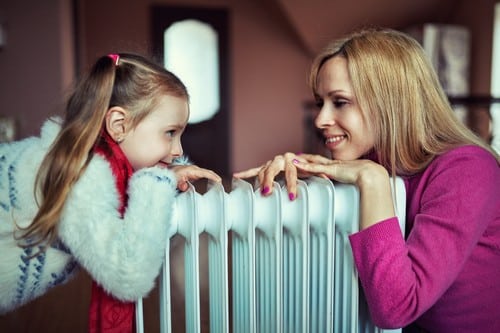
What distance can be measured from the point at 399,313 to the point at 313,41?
476 cm

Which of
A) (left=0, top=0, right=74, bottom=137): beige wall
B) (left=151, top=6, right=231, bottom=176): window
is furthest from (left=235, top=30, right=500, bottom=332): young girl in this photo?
(left=151, top=6, right=231, bottom=176): window

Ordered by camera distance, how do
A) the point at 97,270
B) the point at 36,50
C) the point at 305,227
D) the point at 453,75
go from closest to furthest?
the point at 97,270, the point at 305,227, the point at 36,50, the point at 453,75

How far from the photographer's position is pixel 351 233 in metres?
1.02

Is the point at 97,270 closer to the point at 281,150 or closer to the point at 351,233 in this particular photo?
the point at 351,233

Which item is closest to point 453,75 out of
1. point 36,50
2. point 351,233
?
point 36,50

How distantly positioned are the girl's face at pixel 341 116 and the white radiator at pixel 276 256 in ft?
0.33

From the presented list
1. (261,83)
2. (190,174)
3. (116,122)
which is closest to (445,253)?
(190,174)

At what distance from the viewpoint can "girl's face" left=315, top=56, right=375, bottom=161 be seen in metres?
1.05

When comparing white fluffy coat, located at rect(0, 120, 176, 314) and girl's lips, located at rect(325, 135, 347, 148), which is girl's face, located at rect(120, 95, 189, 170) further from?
girl's lips, located at rect(325, 135, 347, 148)

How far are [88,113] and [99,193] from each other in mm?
178

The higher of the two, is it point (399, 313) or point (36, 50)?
point (36, 50)

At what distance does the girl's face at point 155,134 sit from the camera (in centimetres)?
104

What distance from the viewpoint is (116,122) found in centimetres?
101

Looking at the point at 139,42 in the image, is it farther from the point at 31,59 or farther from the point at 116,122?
the point at 116,122
